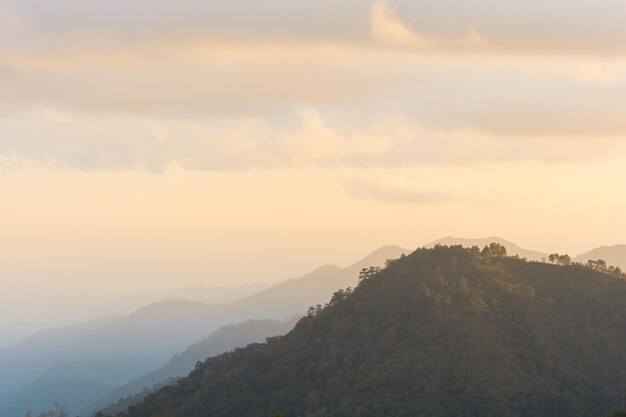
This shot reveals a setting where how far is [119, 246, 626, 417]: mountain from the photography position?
13112cm

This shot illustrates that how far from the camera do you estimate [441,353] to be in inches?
5482

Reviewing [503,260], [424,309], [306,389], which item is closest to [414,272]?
[424,309]

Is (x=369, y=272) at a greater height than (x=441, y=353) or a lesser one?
greater

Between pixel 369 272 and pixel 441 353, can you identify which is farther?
pixel 369 272

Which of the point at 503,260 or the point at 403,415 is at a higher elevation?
the point at 503,260

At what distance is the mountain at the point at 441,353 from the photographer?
131125mm

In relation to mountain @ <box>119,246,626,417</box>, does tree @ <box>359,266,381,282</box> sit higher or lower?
higher

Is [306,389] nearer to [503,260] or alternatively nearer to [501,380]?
[501,380]

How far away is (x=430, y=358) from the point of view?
138000mm

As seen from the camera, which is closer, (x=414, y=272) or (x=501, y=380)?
(x=501, y=380)

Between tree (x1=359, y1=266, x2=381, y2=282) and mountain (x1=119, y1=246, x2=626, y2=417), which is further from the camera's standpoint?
tree (x1=359, y1=266, x2=381, y2=282)

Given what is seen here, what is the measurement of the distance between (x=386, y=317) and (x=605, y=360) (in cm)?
4016

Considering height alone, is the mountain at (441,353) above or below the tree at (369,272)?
below

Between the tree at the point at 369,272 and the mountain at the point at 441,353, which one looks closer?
the mountain at the point at 441,353
